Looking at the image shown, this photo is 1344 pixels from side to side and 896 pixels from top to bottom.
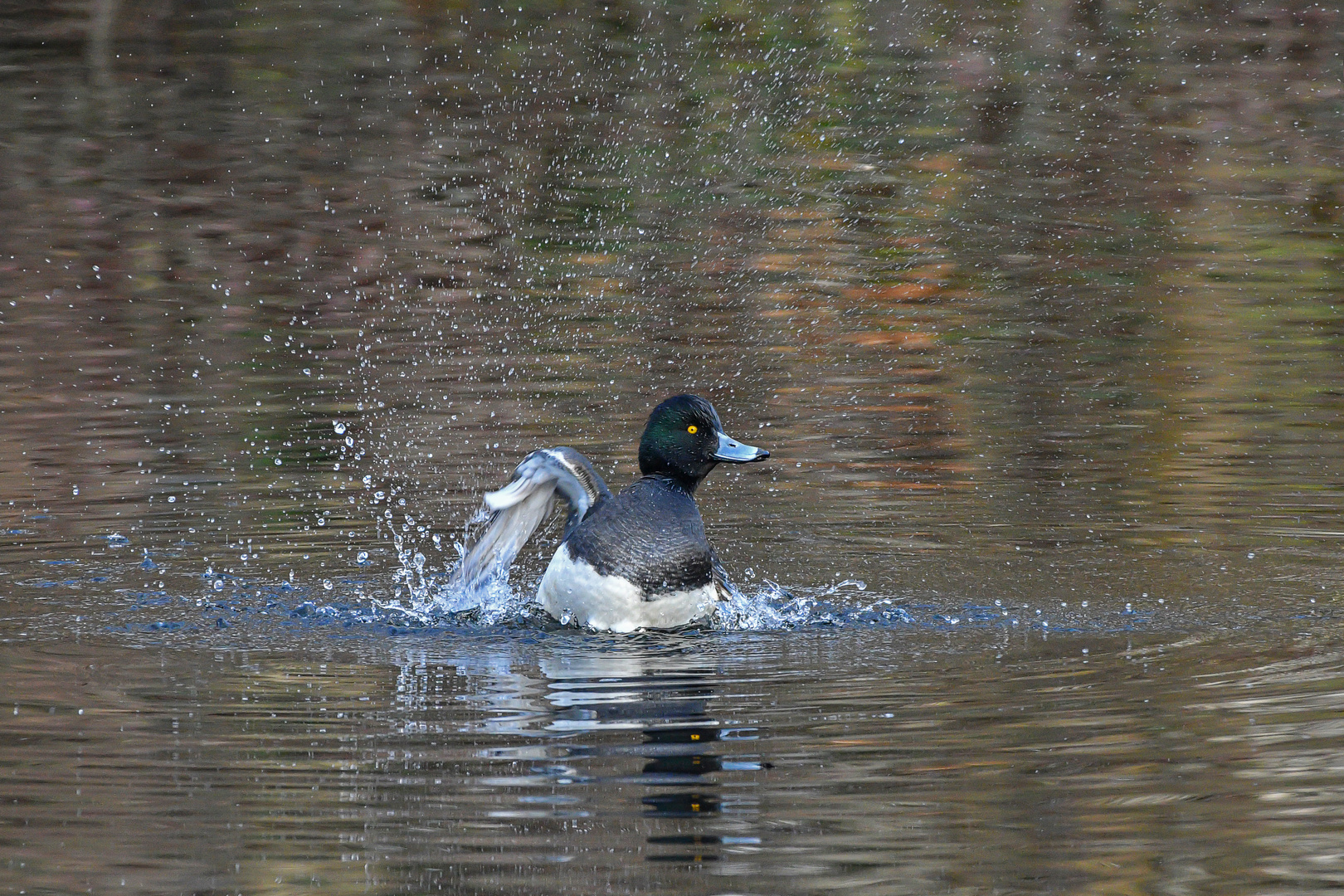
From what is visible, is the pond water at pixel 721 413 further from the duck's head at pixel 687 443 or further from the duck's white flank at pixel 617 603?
the duck's head at pixel 687 443

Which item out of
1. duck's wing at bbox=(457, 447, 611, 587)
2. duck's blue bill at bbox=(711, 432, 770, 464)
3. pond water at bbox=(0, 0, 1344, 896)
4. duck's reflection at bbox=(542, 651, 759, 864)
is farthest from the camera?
duck's blue bill at bbox=(711, 432, 770, 464)

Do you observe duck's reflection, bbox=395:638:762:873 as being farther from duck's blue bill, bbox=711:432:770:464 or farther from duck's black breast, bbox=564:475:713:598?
duck's blue bill, bbox=711:432:770:464

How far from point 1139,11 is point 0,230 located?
13459mm

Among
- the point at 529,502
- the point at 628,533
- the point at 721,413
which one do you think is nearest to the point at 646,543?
the point at 628,533

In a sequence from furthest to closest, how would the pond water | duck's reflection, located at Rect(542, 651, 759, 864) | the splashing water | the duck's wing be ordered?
the duck's wing < the splashing water < the pond water < duck's reflection, located at Rect(542, 651, 759, 864)

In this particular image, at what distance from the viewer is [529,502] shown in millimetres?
8125

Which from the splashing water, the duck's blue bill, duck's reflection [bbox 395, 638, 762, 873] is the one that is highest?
the duck's blue bill

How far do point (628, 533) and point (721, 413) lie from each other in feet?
11.8

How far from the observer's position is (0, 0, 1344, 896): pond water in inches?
197

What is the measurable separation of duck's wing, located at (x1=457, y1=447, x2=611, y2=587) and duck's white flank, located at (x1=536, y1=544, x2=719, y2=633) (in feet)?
1.56

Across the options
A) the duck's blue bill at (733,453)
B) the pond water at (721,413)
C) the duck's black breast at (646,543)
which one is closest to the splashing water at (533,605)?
the pond water at (721,413)

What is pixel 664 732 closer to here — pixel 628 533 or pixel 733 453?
pixel 628 533

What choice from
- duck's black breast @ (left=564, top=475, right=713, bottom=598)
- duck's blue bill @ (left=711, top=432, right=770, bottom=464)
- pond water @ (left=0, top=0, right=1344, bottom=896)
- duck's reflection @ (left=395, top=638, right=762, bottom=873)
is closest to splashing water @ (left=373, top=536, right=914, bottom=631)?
pond water @ (left=0, top=0, right=1344, bottom=896)

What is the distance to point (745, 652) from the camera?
22.0ft
